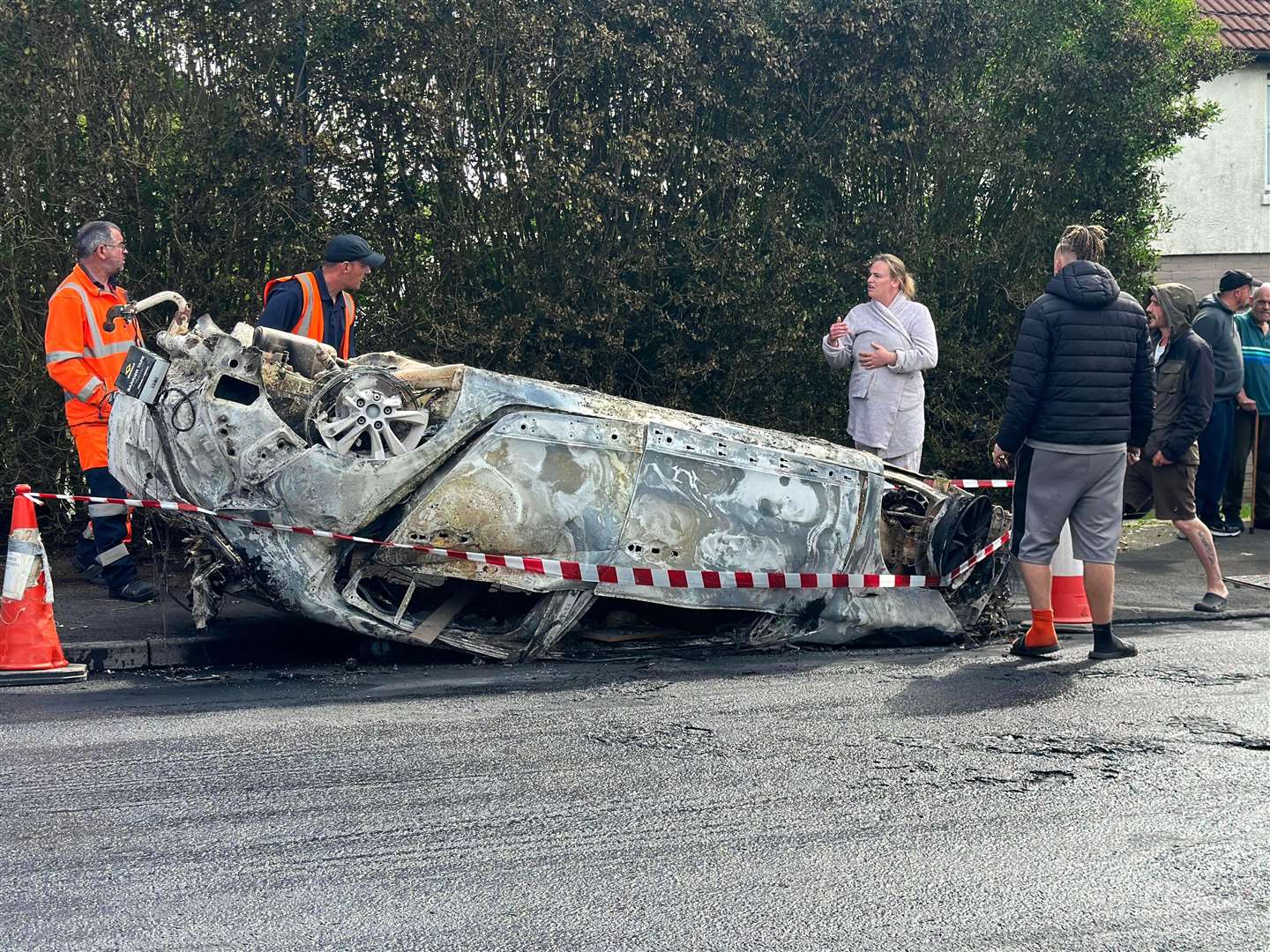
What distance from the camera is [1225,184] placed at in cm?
1905

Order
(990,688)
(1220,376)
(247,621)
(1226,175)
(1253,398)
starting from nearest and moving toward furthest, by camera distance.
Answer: (990,688) < (247,621) < (1220,376) < (1253,398) < (1226,175)

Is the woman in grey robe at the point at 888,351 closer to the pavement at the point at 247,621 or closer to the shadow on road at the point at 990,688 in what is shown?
the pavement at the point at 247,621

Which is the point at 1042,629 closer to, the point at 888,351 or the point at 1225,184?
the point at 888,351

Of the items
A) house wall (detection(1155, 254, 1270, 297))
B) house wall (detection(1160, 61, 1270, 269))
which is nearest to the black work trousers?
house wall (detection(1155, 254, 1270, 297))

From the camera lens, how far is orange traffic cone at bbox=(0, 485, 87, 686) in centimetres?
630

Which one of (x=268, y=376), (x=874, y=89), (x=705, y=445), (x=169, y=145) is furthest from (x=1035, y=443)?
(x=169, y=145)

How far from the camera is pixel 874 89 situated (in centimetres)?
1042

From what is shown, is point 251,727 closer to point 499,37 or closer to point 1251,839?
point 1251,839

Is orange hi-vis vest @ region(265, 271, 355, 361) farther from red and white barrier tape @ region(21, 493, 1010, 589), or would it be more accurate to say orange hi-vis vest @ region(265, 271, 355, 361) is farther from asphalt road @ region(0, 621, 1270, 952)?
asphalt road @ region(0, 621, 1270, 952)

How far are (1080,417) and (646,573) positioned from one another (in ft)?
6.93

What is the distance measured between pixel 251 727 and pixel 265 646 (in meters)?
1.73

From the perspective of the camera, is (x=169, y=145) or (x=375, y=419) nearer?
(x=375, y=419)

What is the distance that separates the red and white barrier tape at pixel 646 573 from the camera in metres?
6.30

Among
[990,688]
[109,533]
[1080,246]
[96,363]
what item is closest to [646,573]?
[990,688]
